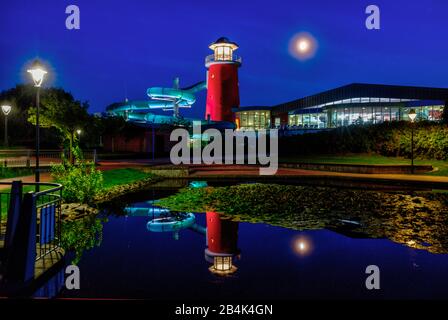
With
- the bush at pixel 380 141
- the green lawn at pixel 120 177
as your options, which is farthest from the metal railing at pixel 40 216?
the bush at pixel 380 141

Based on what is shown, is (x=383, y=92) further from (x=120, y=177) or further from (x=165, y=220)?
(x=165, y=220)

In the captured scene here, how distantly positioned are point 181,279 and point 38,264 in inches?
83.4

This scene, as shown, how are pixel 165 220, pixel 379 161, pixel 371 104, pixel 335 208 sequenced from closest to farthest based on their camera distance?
pixel 165 220 < pixel 335 208 < pixel 379 161 < pixel 371 104

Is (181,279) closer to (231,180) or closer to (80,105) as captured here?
(231,180)

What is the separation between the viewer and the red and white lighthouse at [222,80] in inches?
1934

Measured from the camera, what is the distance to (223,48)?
A: 161 ft

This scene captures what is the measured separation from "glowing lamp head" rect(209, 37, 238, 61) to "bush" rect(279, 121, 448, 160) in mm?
12409

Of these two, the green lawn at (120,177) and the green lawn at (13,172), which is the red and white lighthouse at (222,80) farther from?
the green lawn at (13,172)

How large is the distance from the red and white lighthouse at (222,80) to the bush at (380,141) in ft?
32.6

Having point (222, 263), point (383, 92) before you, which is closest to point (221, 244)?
point (222, 263)

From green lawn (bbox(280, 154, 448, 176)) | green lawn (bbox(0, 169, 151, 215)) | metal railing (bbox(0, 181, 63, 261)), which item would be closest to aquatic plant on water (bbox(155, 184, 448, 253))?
green lawn (bbox(0, 169, 151, 215))

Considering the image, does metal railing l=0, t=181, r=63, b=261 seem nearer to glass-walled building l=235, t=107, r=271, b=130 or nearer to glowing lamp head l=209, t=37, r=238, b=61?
glowing lamp head l=209, t=37, r=238, b=61

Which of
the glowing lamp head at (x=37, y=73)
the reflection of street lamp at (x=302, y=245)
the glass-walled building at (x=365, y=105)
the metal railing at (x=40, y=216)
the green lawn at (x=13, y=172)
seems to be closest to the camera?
the metal railing at (x=40, y=216)

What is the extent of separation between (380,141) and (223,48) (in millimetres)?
22661
